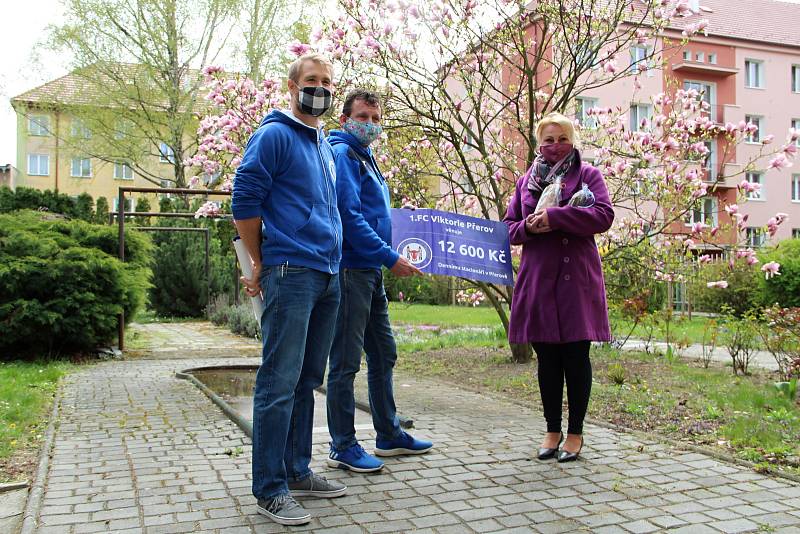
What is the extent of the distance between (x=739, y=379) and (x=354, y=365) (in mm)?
5579

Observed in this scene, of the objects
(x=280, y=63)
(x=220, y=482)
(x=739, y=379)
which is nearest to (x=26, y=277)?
(x=220, y=482)

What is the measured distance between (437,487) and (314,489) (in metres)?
0.67

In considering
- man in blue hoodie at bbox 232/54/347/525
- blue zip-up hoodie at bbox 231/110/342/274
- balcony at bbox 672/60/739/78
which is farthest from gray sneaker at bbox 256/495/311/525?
balcony at bbox 672/60/739/78

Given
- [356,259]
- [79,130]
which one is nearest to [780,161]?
[356,259]

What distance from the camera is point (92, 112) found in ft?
97.2

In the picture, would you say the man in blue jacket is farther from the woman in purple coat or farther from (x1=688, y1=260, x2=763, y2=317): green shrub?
(x1=688, y1=260, x2=763, y2=317): green shrub

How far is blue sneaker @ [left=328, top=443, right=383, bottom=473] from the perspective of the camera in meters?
4.19

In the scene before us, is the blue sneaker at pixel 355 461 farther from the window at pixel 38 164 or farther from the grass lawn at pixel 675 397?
the window at pixel 38 164

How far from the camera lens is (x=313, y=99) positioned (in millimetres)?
3572

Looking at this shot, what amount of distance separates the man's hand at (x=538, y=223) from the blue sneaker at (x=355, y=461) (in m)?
1.71

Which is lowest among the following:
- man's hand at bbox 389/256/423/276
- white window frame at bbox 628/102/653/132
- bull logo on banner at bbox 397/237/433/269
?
man's hand at bbox 389/256/423/276

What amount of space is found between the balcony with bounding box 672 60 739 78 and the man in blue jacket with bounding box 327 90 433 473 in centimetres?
3973

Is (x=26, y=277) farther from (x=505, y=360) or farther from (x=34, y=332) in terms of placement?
(x=505, y=360)

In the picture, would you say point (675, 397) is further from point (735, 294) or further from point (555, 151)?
point (735, 294)
